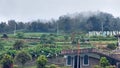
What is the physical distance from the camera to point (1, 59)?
36156 mm

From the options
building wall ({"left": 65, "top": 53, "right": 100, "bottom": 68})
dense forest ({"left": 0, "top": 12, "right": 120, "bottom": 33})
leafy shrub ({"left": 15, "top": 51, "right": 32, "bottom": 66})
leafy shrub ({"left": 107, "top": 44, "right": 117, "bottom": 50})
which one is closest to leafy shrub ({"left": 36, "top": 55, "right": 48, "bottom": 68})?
leafy shrub ({"left": 15, "top": 51, "right": 32, "bottom": 66})

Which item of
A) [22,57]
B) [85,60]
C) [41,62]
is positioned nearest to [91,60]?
[85,60]

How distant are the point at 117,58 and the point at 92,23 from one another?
102 ft

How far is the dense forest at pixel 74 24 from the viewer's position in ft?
214

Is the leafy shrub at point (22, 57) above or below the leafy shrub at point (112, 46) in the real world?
below

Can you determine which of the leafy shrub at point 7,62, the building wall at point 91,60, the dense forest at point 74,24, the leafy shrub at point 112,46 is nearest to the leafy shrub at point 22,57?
the leafy shrub at point 7,62

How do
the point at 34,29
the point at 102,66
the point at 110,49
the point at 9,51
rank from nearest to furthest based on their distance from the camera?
the point at 102,66
the point at 9,51
the point at 110,49
the point at 34,29

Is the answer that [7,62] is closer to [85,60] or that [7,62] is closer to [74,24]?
[85,60]

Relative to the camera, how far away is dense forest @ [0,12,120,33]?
6525cm

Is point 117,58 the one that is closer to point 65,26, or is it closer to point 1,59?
point 1,59

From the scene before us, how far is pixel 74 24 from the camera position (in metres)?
66.3

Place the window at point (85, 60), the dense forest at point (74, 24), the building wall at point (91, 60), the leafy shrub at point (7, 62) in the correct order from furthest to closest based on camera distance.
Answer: the dense forest at point (74, 24)
the window at point (85, 60)
the building wall at point (91, 60)
the leafy shrub at point (7, 62)

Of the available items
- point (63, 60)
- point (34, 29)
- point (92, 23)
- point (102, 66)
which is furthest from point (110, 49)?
point (34, 29)

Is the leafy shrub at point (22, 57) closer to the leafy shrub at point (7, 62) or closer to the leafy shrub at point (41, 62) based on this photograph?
the leafy shrub at point (7, 62)
